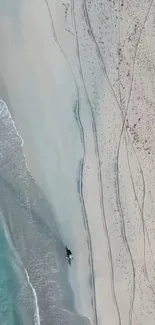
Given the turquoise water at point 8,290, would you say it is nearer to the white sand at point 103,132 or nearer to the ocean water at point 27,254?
the ocean water at point 27,254

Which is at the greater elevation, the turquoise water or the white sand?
the white sand

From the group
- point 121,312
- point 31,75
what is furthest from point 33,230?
point 31,75

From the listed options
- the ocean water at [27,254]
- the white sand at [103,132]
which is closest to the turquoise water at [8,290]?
the ocean water at [27,254]

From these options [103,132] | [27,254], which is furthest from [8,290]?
[103,132]

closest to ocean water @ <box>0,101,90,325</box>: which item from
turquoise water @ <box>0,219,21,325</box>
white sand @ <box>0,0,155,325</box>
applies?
turquoise water @ <box>0,219,21,325</box>

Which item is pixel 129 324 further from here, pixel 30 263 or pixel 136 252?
pixel 30 263

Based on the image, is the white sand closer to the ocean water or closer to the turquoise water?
the ocean water

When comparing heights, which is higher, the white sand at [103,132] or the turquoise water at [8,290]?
the white sand at [103,132]
